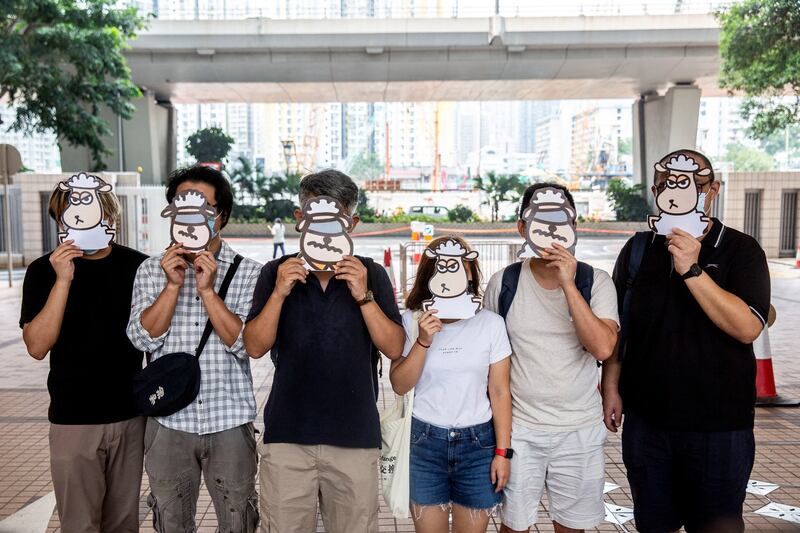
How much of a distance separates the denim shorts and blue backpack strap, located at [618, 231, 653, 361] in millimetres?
681

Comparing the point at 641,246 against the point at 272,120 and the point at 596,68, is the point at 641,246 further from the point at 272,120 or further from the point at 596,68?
the point at 272,120

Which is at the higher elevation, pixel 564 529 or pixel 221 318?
pixel 221 318

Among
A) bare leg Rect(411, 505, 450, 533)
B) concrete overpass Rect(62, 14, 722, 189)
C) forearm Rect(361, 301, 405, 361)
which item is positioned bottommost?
bare leg Rect(411, 505, 450, 533)

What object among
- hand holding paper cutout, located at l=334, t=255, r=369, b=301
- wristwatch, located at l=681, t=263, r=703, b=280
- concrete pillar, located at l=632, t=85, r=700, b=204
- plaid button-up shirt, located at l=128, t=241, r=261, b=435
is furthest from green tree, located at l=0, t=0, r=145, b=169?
concrete pillar, located at l=632, t=85, r=700, b=204

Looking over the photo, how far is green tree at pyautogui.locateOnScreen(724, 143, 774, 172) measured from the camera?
98812mm

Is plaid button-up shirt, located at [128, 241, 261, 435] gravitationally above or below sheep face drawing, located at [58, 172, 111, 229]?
below

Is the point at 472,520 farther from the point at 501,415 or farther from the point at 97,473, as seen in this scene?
the point at 97,473

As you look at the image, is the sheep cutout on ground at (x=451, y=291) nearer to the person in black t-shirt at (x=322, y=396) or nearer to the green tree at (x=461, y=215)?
the person in black t-shirt at (x=322, y=396)

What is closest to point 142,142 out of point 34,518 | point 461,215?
point 461,215

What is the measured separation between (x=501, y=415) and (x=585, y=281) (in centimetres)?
61

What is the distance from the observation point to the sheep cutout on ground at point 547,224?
289 cm

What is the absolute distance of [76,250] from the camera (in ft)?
9.82

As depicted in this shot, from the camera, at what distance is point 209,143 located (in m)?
40.7

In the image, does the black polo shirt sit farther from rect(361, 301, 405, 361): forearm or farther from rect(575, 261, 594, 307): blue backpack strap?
rect(361, 301, 405, 361): forearm
